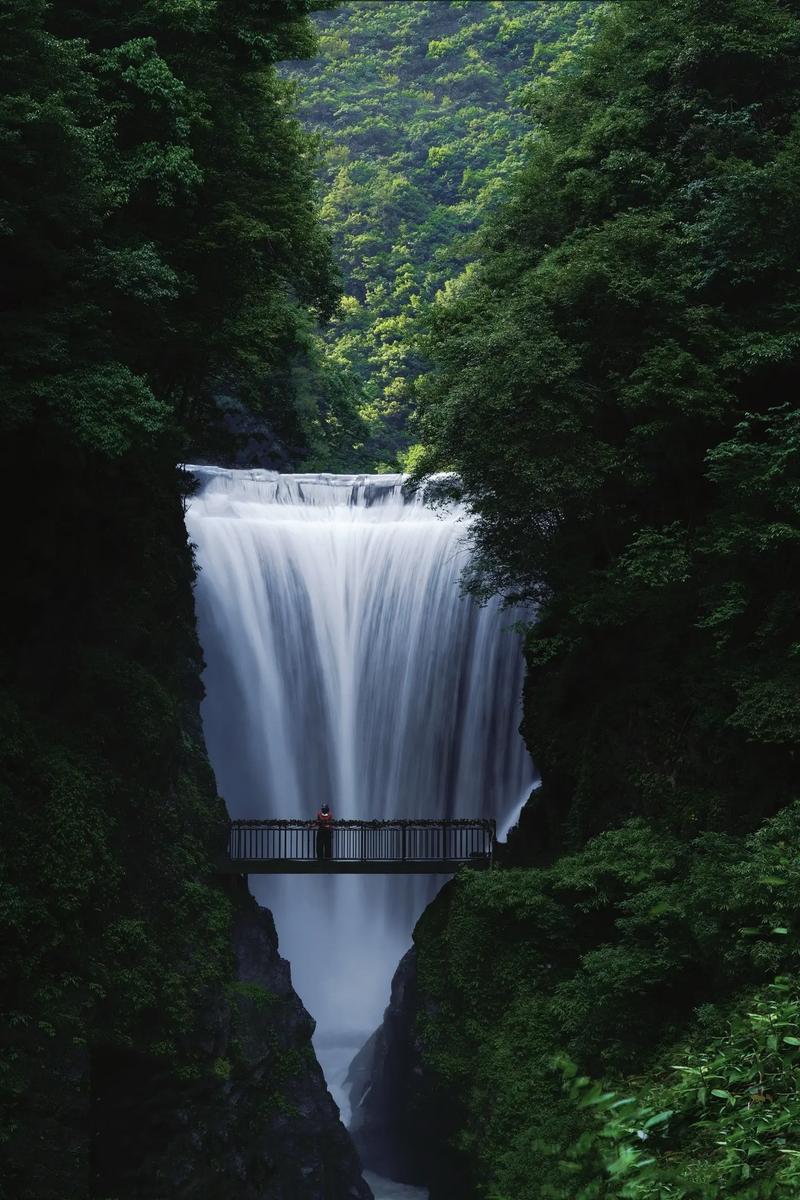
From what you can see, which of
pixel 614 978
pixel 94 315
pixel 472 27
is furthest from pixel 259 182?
pixel 472 27

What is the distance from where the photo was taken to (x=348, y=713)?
3014cm

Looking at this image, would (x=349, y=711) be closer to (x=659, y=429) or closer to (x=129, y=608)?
(x=129, y=608)

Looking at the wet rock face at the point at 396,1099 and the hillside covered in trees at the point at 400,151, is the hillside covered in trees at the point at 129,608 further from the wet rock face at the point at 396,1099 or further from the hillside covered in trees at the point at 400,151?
the hillside covered in trees at the point at 400,151

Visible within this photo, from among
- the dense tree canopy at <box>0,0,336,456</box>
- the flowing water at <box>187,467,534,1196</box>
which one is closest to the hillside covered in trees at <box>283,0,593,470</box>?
the flowing water at <box>187,467,534,1196</box>

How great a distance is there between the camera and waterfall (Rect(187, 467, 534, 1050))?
95.0ft

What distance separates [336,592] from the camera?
104ft

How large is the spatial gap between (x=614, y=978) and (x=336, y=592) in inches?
698

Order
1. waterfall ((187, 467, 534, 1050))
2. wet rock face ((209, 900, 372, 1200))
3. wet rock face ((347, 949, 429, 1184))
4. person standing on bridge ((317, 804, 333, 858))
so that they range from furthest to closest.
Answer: waterfall ((187, 467, 534, 1050)), wet rock face ((347, 949, 429, 1184)), person standing on bridge ((317, 804, 333, 858)), wet rock face ((209, 900, 372, 1200))

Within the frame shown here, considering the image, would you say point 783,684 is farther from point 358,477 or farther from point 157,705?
point 358,477

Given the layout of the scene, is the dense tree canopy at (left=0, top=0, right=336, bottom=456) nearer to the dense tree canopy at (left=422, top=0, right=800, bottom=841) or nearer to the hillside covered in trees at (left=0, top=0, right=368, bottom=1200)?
the hillside covered in trees at (left=0, top=0, right=368, bottom=1200)

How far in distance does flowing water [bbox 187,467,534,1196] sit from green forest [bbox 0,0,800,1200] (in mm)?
4752

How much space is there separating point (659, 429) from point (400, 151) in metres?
60.4

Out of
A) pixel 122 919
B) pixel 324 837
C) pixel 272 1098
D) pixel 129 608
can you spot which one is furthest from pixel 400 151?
pixel 122 919

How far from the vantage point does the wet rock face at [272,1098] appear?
19875 millimetres
